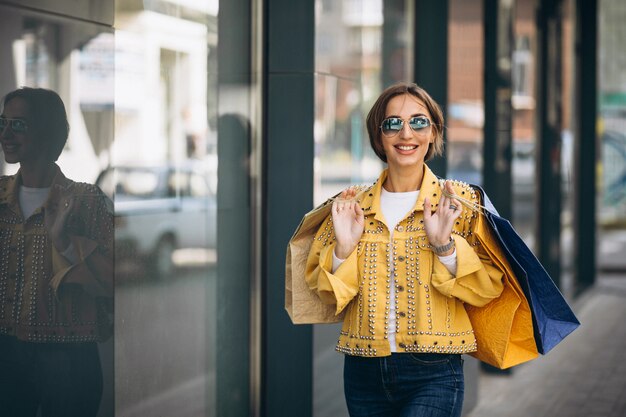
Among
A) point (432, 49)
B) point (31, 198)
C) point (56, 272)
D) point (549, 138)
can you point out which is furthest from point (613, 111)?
point (31, 198)

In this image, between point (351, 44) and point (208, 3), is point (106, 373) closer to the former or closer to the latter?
point (208, 3)

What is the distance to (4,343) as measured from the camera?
3555mm

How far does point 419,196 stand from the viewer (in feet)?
11.8

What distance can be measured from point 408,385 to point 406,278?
0.36 meters

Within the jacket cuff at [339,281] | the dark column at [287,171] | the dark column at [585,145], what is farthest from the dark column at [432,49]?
the dark column at [585,145]

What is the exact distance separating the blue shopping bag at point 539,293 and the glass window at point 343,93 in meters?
2.01

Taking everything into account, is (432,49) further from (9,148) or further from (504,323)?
(9,148)

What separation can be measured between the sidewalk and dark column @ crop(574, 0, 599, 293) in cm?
371

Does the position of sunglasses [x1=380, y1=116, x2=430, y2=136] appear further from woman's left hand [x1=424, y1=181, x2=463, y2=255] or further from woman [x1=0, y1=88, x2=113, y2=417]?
woman [x1=0, y1=88, x2=113, y2=417]

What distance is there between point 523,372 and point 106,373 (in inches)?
229

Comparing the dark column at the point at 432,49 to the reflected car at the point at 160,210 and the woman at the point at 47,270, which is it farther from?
the woman at the point at 47,270

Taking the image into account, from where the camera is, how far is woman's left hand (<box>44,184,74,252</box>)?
12.3ft

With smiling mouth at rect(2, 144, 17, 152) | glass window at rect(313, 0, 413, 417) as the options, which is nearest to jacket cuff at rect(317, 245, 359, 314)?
smiling mouth at rect(2, 144, 17, 152)

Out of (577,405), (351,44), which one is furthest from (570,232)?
(351,44)
